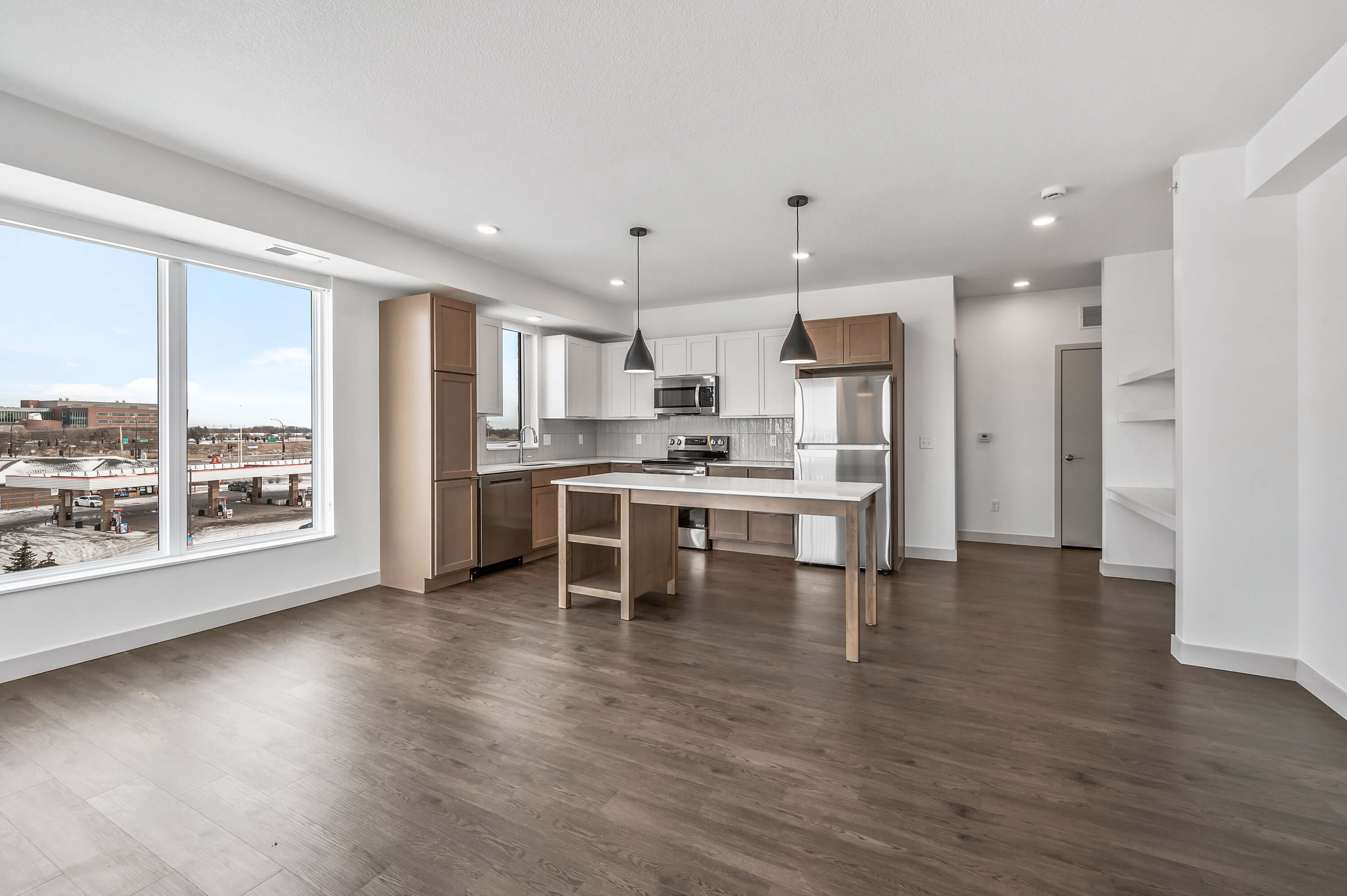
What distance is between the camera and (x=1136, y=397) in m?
4.70

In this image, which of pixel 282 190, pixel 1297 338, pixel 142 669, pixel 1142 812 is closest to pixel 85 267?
pixel 282 190

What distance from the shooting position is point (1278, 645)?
112 inches

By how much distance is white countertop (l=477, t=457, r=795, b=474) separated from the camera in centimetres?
530

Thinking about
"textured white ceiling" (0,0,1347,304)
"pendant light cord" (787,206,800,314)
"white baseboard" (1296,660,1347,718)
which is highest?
"pendant light cord" (787,206,800,314)

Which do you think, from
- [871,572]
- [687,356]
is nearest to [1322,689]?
[871,572]

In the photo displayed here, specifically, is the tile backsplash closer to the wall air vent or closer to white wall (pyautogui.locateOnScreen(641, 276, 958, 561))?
white wall (pyautogui.locateOnScreen(641, 276, 958, 561))

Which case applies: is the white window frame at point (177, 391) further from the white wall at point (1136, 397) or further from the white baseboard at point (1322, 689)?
the white wall at point (1136, 397)

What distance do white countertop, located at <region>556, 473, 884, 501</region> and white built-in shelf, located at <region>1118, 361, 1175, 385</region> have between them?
1.93 m

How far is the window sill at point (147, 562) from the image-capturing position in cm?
291

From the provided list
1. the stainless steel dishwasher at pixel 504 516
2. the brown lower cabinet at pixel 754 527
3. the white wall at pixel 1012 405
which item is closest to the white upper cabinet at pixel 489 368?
the stainless steel dishwasher at pixel 504 516

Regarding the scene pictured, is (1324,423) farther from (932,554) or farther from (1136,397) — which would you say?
(932,554)

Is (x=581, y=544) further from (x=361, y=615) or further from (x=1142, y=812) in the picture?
(x=1142, y=812)

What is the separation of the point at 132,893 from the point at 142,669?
1.91m

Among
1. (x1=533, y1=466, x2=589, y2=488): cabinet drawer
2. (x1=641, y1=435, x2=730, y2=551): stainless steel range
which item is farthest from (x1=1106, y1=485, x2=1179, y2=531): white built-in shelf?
(x1=533, y1=466, x2=589, y2=488): cabinet drawer
